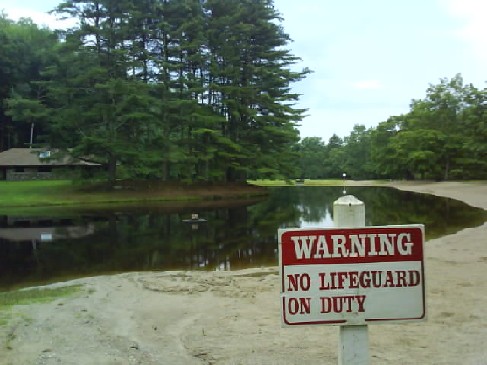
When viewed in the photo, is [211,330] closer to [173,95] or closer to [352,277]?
[352,277]

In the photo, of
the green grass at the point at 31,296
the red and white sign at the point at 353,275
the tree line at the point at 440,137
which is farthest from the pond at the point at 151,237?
the tree line at the point at 440,137

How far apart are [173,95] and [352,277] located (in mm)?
40800

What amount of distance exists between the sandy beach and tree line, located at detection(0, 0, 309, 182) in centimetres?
2886

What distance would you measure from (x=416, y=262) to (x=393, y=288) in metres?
0.15

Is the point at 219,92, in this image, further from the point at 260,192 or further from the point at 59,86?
the point at 59,86

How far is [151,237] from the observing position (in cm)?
1911

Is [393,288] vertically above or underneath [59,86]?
underneath

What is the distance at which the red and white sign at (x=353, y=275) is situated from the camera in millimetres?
2082

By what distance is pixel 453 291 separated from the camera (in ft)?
28.1

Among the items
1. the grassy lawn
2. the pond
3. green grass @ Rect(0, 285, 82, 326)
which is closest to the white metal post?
green grass @ Rect(0, 285, 82, 326)

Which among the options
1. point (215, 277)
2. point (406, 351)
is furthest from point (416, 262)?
point (215, 277)

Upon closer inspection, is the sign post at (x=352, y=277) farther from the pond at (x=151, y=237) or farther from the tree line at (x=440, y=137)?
the tree line at (x=440, y=137)

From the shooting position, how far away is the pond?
44.1 ft

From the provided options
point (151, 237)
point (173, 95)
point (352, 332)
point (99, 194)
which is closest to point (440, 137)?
point (173, 95)
